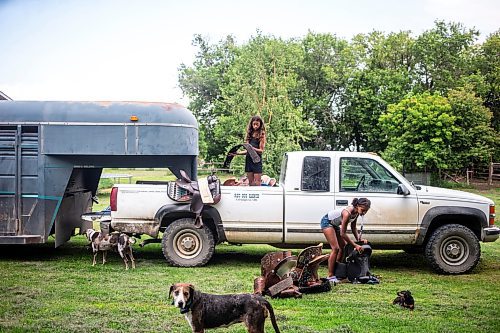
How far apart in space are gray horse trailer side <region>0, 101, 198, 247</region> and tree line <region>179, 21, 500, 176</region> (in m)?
12.3

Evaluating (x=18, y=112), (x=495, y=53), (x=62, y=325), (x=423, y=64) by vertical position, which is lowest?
(x=62, y=325)

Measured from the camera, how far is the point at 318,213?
8500 millimetres

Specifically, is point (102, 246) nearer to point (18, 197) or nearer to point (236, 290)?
point (18, 197)

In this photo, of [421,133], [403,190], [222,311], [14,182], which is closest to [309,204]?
[403,190]

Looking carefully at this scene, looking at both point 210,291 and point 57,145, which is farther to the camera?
point 57,145

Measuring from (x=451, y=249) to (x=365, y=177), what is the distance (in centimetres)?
158

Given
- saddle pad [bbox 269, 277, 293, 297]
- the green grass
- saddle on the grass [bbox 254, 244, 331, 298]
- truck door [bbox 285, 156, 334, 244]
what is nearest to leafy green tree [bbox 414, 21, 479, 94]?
truck door [bbox 285, 156, 334, 244]

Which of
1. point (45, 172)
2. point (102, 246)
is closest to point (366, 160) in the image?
point (102, 246)

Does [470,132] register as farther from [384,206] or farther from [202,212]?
[202,212]

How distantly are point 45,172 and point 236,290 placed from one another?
3672 millimetres

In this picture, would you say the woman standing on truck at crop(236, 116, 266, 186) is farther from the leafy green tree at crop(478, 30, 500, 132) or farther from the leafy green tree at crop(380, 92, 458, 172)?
the leafy green tree at crop(380, 92, 458, 172)

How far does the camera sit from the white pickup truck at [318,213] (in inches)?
333

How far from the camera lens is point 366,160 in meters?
8.63

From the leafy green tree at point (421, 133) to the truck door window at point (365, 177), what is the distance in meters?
17.6
